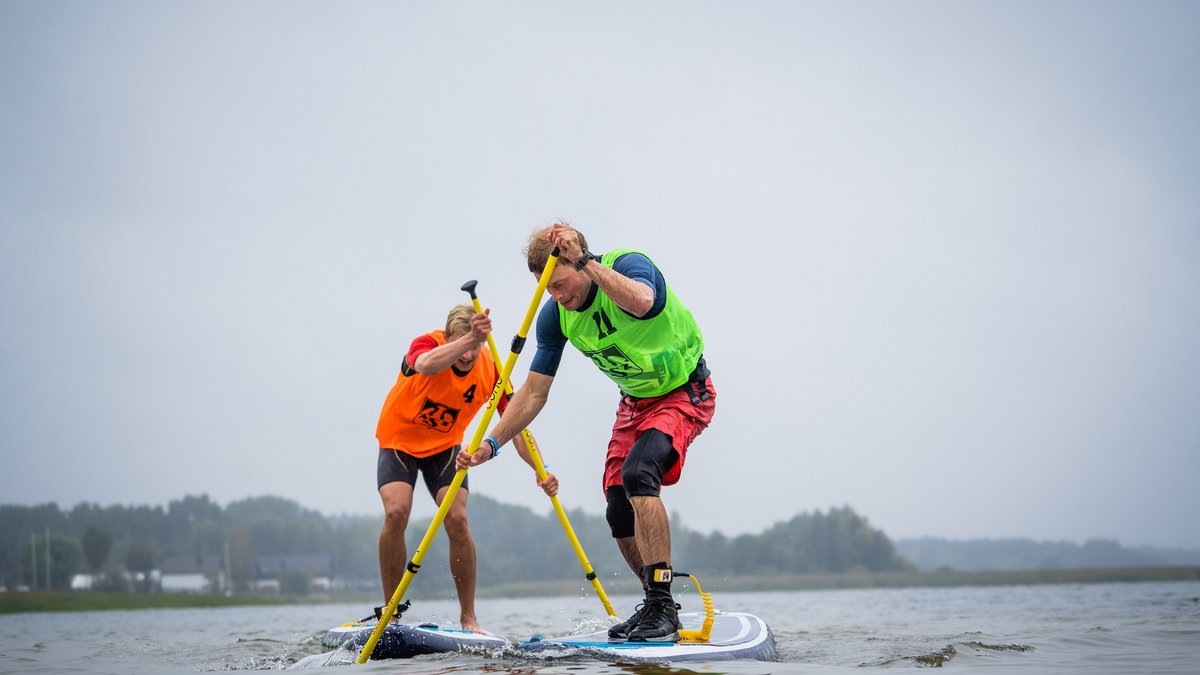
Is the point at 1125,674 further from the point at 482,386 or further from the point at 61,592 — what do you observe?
the point at 61,592

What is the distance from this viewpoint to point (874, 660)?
20.4ft

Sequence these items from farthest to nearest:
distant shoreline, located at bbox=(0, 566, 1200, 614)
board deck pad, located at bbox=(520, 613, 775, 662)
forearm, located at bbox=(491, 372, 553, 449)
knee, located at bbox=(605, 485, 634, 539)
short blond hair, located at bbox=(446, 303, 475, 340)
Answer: distant shoreline, located at bbox=(0, 566, 1200, 614), short blond hair, located at bbox=(446, 303, 475, 340), knee, located at bbox=(605, 485, 634, 539), forearm, located at bbox=(491, 372, 553, 449), board deck pad, located at bbox=(520, 613, 775, 662)

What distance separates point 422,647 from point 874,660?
289cm

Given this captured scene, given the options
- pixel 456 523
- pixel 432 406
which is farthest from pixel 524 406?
pixel 456 523

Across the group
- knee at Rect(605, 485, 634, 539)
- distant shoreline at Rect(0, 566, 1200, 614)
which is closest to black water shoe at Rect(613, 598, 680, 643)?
knee at Rect(605, 485, 634, 539)

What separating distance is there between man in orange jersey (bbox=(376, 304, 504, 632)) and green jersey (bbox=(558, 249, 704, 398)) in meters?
1.57

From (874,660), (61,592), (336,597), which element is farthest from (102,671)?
(61,592)

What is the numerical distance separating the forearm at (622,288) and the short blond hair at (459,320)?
6.60 ft

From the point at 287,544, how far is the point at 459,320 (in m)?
79.3

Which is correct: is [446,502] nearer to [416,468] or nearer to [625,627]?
[625,627]

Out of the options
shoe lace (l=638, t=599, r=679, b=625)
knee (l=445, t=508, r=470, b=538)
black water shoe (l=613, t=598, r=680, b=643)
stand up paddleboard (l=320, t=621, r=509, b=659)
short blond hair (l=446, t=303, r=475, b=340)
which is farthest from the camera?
knee (l=445, t=508, r=470, b=538)

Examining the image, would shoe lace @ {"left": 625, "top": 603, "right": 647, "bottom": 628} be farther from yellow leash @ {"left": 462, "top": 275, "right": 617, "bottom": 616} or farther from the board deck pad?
yellow leash @ {"left": 462, "top": 275, "right": 617, "bottom": 616}

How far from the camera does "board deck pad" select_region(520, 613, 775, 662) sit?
5383 mm

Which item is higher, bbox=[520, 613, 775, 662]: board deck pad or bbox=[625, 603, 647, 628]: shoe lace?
bbox=[625, 603, 647, 628]: shoe lace
